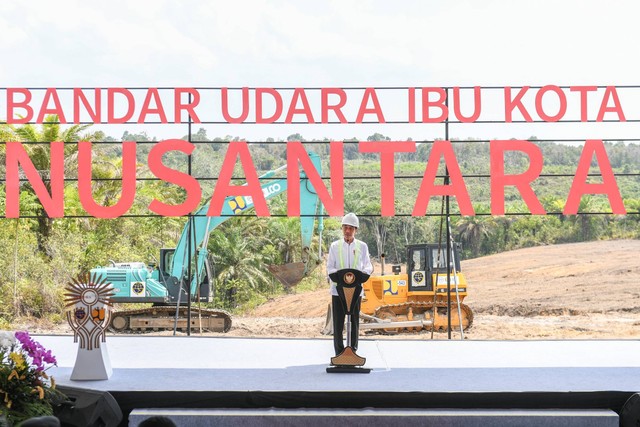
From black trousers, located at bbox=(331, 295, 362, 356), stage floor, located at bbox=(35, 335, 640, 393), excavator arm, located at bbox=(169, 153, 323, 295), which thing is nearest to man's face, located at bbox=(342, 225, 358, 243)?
black trousers, located at bbox=(331, 295, 362, 356)

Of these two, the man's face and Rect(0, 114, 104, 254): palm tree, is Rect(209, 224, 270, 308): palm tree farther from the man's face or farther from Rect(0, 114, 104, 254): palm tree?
the man's face

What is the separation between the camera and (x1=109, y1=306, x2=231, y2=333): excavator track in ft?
61.4

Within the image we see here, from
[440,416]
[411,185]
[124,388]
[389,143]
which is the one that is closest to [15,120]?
[389,143]

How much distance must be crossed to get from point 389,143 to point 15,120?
5.09 metres

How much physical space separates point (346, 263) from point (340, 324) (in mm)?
522

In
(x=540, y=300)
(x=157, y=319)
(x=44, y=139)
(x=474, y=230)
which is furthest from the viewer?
(x=474, y=230)

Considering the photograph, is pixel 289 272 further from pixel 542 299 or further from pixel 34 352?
pixel 542 299

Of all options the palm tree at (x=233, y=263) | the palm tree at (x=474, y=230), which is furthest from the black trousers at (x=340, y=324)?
the palm tree at (x=474, y=230)

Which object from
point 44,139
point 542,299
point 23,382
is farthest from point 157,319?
point 542,299

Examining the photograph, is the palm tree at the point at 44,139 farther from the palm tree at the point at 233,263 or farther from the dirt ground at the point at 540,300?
the palm tree at the point at 233,263

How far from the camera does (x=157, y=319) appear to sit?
18797mm

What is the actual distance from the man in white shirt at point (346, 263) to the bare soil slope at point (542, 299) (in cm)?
1648

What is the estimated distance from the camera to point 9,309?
78.5 feet

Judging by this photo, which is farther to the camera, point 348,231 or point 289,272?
point 289,272
